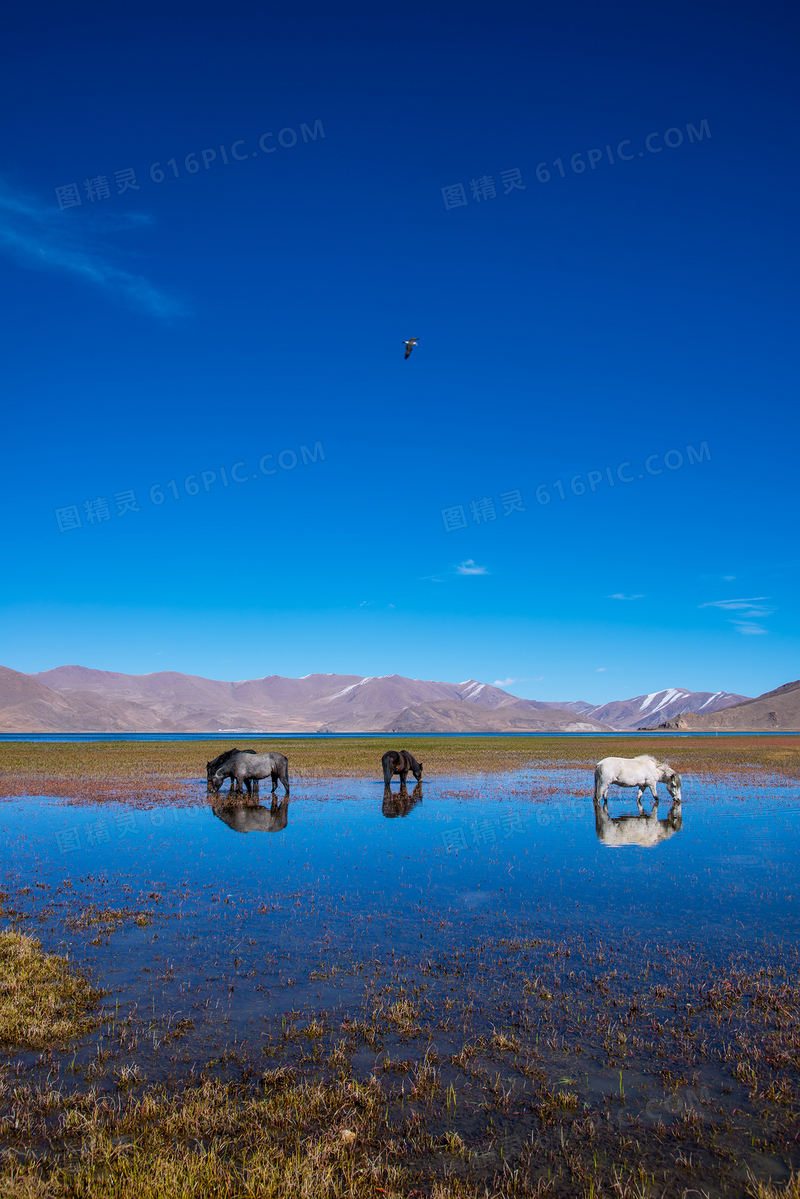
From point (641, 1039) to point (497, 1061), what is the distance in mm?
1725

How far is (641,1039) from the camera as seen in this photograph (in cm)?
709

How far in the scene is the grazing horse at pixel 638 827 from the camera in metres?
18.0

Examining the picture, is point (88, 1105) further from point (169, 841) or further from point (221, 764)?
point (221, 764)

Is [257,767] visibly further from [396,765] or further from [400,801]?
[400,801]

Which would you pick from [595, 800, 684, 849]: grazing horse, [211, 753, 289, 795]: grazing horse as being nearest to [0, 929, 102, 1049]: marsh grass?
[595, 800, 684, 849]: grazing horse

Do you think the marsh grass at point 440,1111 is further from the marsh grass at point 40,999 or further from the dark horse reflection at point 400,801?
the dark horse reflection at point 400,801

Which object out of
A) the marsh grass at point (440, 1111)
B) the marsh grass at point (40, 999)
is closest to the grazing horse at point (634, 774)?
the marsh grass at point (440, 1111)

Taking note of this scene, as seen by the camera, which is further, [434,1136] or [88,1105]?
[88,1105]

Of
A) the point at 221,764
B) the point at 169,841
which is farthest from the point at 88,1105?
the point at 221,764

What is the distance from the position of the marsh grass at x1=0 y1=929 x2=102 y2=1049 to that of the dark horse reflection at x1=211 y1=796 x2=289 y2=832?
11209 millimetres

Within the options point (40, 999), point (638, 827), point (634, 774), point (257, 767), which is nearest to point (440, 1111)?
point (40, 999)

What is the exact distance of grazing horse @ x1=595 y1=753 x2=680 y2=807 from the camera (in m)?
23.0

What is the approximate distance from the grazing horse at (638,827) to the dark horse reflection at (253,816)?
9973 mm

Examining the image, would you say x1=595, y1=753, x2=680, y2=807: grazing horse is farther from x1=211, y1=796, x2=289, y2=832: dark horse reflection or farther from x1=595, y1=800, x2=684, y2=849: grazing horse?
x1=211, y1=796, x2=289, y2=832: dark horse reflection
